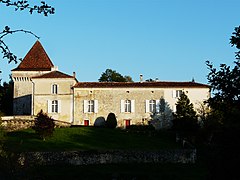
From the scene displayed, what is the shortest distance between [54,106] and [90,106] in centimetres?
352

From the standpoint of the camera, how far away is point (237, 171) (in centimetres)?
896

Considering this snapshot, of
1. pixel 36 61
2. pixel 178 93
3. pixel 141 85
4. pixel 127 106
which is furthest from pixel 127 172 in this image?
pixel 36 61

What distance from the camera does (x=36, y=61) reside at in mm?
47344

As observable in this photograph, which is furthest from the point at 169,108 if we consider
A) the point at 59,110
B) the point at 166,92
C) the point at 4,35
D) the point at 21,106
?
the point at 4,35

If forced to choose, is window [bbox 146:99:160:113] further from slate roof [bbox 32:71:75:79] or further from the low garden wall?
the low garden wall

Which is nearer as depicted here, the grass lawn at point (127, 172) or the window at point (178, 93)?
the grass lawn at point (127, 172)

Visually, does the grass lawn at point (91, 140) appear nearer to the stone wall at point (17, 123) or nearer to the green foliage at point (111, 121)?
the stone wall at point (17, 123)

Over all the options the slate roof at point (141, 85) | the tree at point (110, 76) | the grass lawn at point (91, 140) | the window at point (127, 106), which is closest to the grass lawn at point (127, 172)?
the grass lawn at point (91, 140)

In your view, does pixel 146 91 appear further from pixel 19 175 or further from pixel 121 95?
pixel 19 175

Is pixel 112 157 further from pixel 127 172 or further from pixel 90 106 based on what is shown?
pixel 90 106

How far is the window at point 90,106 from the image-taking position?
136 feet

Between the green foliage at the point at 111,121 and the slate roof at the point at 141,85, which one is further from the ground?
the slate roof at the point at 141,85

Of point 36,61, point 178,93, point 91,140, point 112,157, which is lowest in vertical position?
point 112,157

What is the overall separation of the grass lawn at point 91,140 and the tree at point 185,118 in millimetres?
1548
